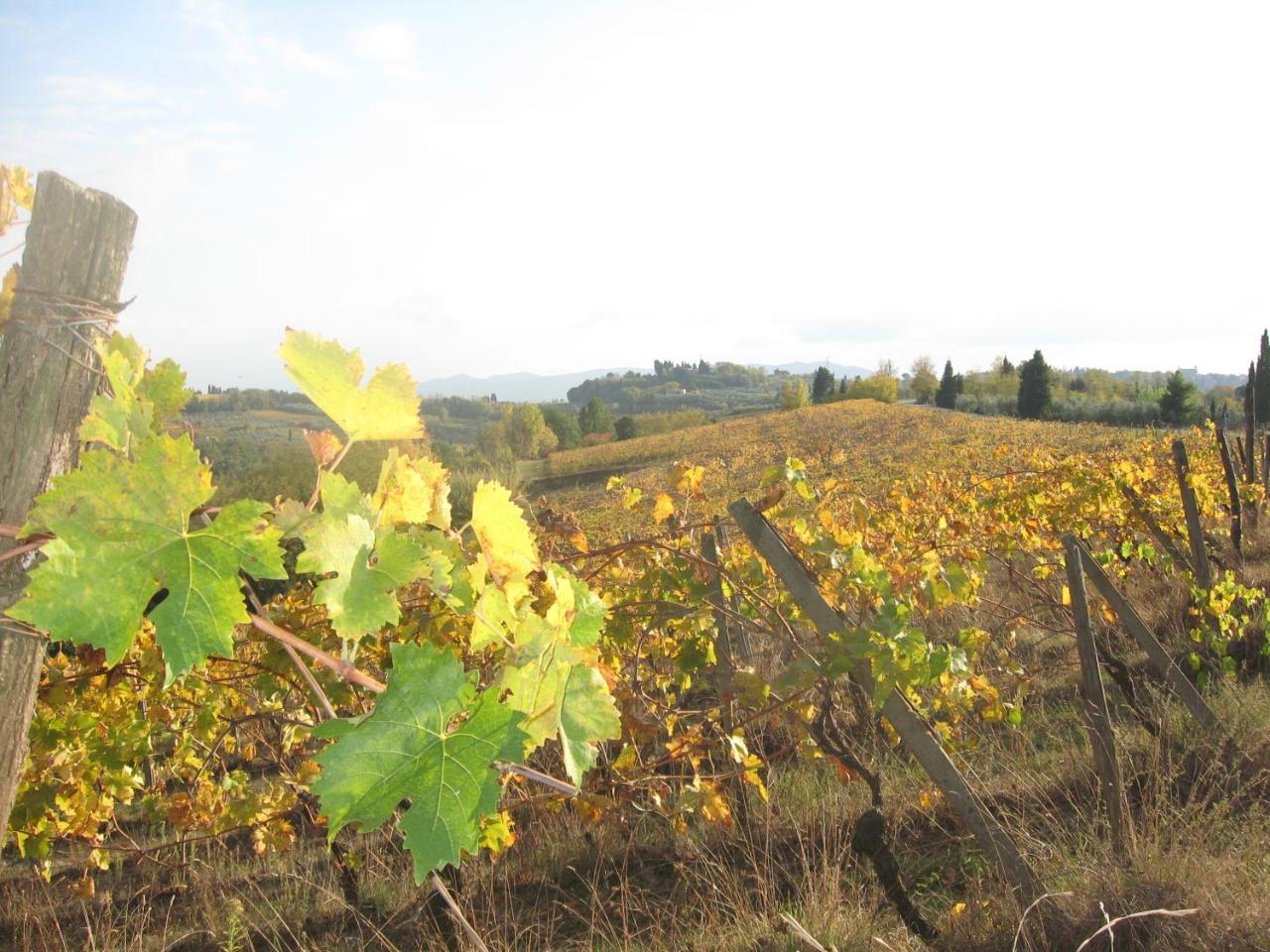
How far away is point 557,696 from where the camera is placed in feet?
3.47

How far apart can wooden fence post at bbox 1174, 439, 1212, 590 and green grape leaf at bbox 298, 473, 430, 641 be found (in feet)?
17.4

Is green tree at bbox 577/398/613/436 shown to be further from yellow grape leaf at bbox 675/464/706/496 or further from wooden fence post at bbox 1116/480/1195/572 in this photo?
yellow grape leaf at bbox 675/464/706/496

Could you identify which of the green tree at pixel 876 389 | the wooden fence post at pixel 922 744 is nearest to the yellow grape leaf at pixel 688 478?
the wooden fence post at pixel 922 744

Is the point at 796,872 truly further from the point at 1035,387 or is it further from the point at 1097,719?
the point at 1035,387

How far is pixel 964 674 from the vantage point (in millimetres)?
2842

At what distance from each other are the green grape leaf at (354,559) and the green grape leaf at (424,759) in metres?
0.07

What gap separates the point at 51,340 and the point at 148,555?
0.62 meters

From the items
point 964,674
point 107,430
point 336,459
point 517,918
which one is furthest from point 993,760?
point 107,430

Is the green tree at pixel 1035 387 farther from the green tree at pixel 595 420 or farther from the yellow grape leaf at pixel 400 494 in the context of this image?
the yellow grape leaf at pixel 400 494

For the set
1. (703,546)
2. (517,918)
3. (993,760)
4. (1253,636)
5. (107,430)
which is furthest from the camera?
(1253,636)

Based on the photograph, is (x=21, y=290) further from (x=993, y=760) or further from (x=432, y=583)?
(x=993, y=760)

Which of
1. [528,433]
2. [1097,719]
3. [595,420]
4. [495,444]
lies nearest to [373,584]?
[1097,719]

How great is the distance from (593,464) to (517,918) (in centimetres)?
4058

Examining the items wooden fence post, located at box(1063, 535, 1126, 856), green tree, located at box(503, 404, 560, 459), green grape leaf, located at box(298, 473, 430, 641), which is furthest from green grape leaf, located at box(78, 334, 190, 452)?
green tree, located at box(503, 404, 560, 459)
